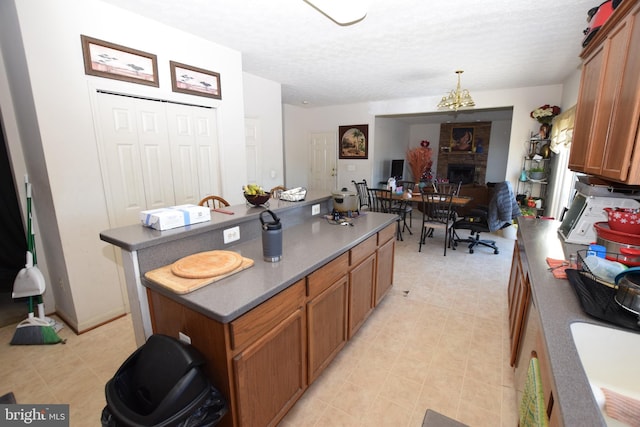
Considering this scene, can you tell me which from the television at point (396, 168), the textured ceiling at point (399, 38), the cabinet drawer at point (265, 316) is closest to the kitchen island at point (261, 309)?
the cabinet drawer at point (265, 316)

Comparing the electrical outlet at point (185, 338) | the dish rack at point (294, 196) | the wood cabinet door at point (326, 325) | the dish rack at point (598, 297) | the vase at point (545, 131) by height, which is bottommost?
the wood cabinet door at point (326, 325)

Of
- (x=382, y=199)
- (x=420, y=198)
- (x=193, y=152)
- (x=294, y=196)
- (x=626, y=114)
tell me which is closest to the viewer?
(x=626, y=114)

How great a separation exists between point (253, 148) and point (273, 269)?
3.22 metres

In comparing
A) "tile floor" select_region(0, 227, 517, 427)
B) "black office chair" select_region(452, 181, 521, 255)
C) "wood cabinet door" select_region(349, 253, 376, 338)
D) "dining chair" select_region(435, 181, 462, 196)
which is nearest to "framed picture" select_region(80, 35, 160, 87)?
"tile floor" select_region(0, 227, 517, 427)

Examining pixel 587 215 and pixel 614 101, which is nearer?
pixel 614 101

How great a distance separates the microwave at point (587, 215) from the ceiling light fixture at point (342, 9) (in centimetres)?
187

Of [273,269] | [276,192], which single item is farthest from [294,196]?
[273,269]

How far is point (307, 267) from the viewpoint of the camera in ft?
4.94

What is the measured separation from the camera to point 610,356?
1.04 m

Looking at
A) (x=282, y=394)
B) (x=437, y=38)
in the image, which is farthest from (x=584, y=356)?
(x=437, y=38)

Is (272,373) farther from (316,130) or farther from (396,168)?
(396,168)

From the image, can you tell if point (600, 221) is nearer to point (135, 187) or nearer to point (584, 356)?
point (584, 356)

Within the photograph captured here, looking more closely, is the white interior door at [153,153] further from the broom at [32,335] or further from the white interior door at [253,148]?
the white interior door at [253,148]

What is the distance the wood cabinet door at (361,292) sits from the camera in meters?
2.07
